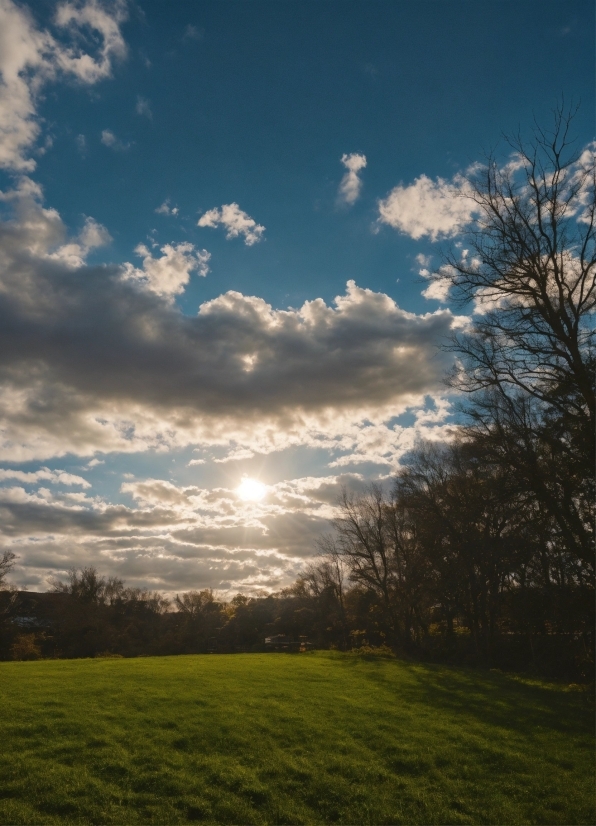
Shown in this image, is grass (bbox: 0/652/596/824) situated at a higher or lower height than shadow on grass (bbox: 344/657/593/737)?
higher

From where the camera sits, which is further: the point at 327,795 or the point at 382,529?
the point at 382,529

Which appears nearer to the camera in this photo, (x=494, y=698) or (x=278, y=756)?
(x=278, y=756)

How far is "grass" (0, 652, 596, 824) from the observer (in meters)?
9.48

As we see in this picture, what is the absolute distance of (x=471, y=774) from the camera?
1170cm

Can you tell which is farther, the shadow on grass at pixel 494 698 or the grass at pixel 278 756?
the shadow on grass at pixel 494 698

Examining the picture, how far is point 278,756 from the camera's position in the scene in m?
12.0

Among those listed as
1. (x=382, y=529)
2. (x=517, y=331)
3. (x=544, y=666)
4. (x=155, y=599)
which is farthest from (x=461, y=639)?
(x=155, y=599)

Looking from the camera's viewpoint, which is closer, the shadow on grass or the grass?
the grass

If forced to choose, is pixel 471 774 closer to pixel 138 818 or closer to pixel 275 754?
pixel 275 754

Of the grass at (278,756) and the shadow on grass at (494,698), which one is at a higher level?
the grass at (278,756)

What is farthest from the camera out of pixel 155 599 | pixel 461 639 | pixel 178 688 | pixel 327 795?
pixel 155 599

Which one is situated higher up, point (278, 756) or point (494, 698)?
point (278, 756)

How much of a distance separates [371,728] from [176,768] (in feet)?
20.5

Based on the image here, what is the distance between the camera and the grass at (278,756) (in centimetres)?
948
